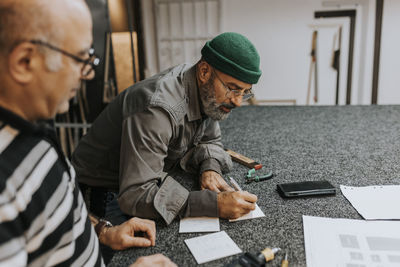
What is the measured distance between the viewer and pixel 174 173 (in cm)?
114

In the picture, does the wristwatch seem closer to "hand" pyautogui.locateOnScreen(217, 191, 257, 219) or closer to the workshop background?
"hand" pyautogui.locateOnScreen(217, 191, 257, 219)

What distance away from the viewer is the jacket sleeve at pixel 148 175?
83 centimetres

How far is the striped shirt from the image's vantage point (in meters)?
0.43

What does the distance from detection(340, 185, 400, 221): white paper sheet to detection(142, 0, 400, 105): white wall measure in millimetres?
2632

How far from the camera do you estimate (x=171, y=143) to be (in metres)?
1.07

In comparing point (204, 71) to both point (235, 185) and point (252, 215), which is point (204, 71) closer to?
point (235, 185)

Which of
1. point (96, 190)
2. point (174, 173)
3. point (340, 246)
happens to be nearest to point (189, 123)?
point (174, 173)

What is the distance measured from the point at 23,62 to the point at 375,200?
898mm

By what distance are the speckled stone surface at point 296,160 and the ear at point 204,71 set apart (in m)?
0.34

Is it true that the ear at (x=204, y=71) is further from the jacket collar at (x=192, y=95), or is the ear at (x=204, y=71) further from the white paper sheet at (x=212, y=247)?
the white paper sheet at (x=212, y=247)

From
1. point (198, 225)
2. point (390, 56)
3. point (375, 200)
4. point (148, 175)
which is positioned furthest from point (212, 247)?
point (390, 56)

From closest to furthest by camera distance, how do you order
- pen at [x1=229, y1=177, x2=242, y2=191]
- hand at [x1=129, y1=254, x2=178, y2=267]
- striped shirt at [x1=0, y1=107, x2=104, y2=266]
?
striped shirt at [x1=0, y1=107, x2=104, y2=266] < hand at [x1=129, y1=254, x2=178, y2=267] < pen at [x1=229, y1=177, x2=242, y2=191]

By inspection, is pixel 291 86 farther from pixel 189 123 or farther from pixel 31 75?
pixel 31 75

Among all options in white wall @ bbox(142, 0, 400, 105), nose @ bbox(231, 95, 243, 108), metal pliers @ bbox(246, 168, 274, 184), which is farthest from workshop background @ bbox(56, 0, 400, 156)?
metal pliers @ bbox(246, 168, 274, 184)
